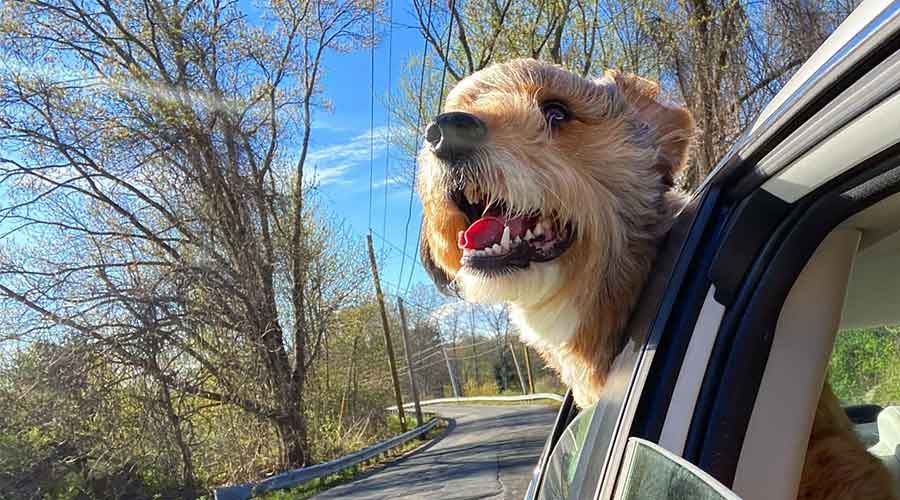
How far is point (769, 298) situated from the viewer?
1131 mm

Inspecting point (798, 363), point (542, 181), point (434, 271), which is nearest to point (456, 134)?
point (542, 181)

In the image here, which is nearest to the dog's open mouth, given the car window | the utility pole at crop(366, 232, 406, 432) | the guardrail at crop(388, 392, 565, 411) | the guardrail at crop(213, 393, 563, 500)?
the car window

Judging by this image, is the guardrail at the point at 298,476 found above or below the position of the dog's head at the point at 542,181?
below

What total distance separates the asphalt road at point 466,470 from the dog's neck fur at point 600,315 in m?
7.57

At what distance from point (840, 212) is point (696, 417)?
1.35ft

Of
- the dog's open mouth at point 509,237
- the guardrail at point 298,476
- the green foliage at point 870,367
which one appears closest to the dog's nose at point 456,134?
the dog's open mouth at point 509,237

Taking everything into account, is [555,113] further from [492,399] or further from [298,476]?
[492,399]

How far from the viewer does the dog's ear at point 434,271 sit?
2.27 m

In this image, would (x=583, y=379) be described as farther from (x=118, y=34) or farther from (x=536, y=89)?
(x=118, y=34)

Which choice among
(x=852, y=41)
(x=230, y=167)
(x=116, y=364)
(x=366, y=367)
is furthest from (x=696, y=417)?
(x=366, y=367)

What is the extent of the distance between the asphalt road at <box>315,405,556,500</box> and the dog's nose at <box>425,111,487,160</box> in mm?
7917

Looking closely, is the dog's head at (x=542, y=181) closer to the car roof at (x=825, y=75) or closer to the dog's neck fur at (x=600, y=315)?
the dog's neck fur at (x=600, y=315)

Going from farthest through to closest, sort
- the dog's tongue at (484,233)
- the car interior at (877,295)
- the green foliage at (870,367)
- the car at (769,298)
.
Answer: the dog's tongue at (484,233)
the green foliage at (870,367)
the car interior at (877,295)
the car at (769,298)

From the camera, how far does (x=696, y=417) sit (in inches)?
46.0
